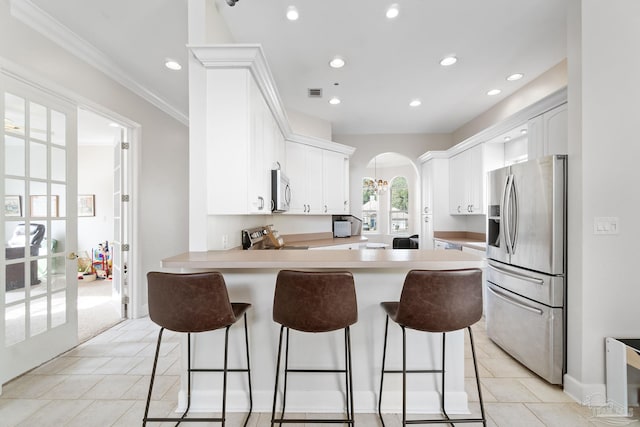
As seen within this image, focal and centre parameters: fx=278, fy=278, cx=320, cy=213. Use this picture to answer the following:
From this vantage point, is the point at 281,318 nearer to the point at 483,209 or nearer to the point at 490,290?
the point at 490,290

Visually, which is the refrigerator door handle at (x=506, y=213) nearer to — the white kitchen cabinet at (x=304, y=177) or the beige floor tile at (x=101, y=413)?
the white kitchen cabinet at (x=304, y=177)

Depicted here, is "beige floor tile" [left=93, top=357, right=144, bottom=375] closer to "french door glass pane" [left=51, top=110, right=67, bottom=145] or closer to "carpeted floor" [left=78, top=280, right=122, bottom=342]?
"carpeted floor" [left=78, top=280, right=122, bottom=342]

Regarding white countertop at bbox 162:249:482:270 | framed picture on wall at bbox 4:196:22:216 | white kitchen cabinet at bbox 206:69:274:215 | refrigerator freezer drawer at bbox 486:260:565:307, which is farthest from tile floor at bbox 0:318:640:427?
white kitchen cabinet at bbox 206:69:274:215

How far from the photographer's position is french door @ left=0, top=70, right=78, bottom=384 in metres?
2.07

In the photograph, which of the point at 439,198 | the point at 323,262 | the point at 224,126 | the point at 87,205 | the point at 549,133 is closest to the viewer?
the point at 323,262

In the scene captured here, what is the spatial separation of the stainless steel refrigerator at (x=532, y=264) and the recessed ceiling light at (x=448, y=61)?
1.30 metres

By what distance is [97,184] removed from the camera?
5930mm

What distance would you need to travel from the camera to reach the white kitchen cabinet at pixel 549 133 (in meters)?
2.62

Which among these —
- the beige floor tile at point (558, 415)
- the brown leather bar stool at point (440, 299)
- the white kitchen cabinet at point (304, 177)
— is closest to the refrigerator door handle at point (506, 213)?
the beige floor tile at point (558, 415)

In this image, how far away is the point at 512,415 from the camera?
1.77 metres

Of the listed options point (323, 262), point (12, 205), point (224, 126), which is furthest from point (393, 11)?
point (12, 205)

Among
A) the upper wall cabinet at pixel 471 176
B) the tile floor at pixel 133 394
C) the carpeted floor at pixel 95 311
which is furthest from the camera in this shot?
the upper wall cabinet at pixel 471 176

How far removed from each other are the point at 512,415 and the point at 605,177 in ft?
5.53

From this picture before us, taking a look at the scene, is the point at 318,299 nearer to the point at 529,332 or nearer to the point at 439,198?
the point at 529,332
